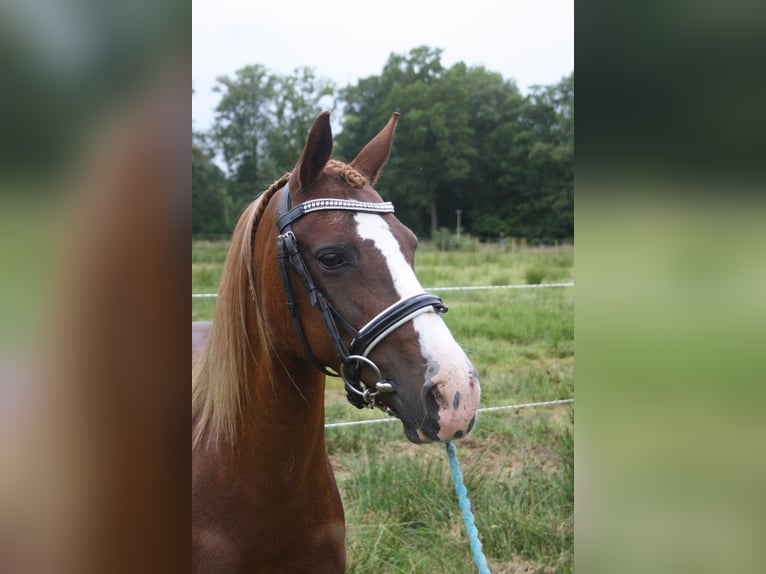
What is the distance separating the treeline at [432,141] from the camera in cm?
607

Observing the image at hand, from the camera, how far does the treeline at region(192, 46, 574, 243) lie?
607cm

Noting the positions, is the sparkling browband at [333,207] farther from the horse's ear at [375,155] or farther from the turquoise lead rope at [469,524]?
the turquoise lead rope at [469,524]

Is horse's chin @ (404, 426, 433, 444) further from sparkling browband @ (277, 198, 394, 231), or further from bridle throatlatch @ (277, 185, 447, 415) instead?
sparkling browband @ (277, 198, 394, 231)

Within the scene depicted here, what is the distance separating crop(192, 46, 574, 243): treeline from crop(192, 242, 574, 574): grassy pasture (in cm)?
76

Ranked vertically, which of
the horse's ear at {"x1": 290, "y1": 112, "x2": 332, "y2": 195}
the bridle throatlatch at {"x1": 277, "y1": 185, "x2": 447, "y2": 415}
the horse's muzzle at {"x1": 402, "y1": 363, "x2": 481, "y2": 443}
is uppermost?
the horse's ear at {"x1": 290, "y1": 112, "x2": 332, "y2": 195}

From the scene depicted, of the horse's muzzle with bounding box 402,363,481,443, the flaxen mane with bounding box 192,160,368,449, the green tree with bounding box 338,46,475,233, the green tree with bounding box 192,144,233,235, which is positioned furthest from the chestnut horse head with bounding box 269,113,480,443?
the green tree with bounding box 338,46,475,233

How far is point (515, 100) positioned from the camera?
704 cm

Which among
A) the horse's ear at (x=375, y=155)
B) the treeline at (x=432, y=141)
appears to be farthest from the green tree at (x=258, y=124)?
the horse's ear at (x=375, y=155)

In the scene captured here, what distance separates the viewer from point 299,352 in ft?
5.35

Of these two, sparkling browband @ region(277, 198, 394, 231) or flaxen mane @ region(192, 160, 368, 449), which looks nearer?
sparkling browband @ region(277, 198, 394, 231)
